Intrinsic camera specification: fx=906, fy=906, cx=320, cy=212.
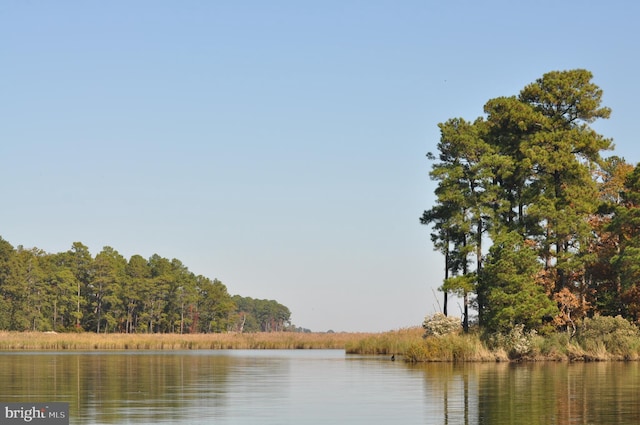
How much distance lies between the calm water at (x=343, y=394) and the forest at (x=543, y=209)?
425 inches

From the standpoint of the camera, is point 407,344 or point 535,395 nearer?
point 535,395

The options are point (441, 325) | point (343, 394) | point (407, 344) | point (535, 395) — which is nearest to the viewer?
point (535, 395)

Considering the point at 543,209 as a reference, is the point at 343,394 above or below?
below

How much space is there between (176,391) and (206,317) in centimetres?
14336

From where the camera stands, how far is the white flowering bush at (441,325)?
59406 millimetres

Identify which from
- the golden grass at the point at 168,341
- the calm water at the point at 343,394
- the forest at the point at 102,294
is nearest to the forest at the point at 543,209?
the calm water at the point at 343,394

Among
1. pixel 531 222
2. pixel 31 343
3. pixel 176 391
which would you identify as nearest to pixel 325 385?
pixel 176 391

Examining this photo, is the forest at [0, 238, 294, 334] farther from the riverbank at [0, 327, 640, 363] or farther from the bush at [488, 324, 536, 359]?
the bush at [488, 324, 536, 359]

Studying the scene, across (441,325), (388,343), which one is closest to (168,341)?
(388,343)
